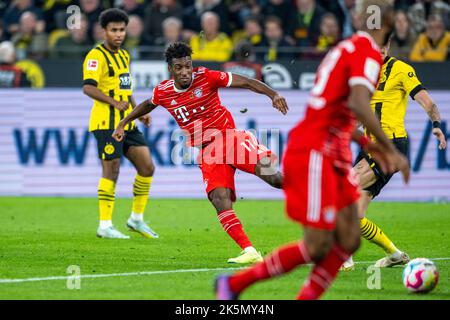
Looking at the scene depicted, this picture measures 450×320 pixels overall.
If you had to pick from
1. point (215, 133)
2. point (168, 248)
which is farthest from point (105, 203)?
point (215, 133)

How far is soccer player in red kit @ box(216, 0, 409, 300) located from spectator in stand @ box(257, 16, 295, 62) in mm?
12018

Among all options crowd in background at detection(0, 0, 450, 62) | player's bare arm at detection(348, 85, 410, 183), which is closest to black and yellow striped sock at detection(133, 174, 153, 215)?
crowd in background at detection(0, 0, 450, 62)

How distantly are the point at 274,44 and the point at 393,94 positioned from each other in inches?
360

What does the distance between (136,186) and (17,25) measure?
29.4 ft

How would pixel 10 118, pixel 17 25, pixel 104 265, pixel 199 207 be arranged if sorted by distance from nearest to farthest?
1. pixel 104 265
2. pixel 199 207
3. pixel 10 118
4. pixel 17 25

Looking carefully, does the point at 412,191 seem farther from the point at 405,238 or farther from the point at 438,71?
the point at 405,238

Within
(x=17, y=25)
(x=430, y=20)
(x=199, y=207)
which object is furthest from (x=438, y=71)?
(x=17, y=25)

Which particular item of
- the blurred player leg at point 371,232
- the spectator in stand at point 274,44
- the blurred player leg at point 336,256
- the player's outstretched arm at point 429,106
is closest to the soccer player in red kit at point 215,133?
the blurred player leg at point 371,232

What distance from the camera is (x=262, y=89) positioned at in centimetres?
990

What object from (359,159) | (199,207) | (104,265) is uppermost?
(359,159)

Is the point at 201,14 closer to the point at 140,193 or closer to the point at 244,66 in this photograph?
the point at 244,66

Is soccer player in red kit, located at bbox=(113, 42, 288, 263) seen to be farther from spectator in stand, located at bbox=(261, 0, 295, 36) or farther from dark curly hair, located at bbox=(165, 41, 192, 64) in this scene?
spectator in stand, located at bbox=(261, 0, 295, 36)

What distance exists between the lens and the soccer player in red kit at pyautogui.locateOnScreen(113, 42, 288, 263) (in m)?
9.99

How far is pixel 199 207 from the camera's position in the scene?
16750mm
